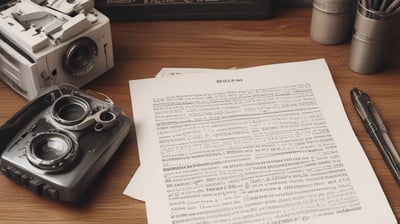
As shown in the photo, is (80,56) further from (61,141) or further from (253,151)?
(253,151)

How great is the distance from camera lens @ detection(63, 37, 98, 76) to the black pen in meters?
0.35

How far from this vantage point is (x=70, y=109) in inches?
31.0

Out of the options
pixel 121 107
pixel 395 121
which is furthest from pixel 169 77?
pixel 395 121

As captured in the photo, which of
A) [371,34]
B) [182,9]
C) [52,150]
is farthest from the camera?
[182,9]

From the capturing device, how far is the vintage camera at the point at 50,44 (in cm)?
80

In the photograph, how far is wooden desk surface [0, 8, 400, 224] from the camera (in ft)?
2.39

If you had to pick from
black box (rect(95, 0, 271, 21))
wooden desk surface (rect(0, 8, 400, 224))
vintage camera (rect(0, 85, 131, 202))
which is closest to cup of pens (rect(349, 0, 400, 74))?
wooden desk surface (rect(0, 8, 400, 224))

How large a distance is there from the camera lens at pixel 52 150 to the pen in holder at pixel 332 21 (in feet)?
1.30

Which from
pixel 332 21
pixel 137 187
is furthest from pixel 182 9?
pixel 137 187

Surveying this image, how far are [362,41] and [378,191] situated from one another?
0.72ft

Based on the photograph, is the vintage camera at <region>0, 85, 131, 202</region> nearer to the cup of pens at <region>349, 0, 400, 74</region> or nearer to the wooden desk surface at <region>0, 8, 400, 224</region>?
the wooden desk surface at <region>0, 8, 400, 224</region>

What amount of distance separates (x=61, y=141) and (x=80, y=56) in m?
0.15

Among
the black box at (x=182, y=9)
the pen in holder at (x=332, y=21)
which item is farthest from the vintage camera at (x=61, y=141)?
the pen in holder at (x=332, y=21)

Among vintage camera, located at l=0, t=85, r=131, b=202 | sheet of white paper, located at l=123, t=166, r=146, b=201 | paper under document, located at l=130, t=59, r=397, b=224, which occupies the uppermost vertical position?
vintage camera, located at l=0, t=85, r=131, b=202
